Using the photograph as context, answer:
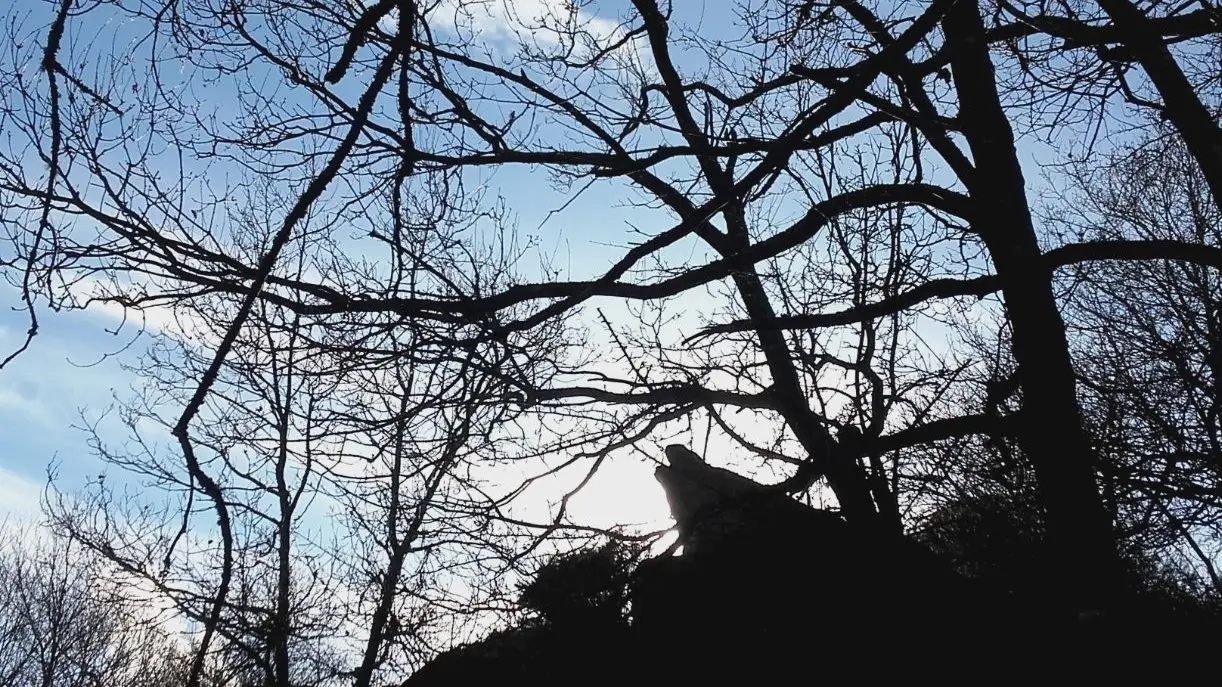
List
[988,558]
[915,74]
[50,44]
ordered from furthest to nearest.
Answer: [988,558]
[915,74]
[50,44]

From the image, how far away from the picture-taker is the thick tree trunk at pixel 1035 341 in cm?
420

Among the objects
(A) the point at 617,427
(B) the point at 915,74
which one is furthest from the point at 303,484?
(B) the point at 915,74

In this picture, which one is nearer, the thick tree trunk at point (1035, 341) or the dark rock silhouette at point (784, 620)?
the dark rock silhouette at point (784, 620)

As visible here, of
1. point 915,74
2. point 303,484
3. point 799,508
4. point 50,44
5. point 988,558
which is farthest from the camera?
point 303,484

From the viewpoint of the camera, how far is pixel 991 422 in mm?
5098

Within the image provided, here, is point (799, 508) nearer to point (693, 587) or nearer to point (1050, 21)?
point (693, 587)

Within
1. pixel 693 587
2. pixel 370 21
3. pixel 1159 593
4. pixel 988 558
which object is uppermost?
pixel 370 21

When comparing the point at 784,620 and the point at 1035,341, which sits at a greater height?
the point at 1035,341

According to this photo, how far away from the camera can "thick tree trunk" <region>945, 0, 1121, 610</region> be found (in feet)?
13.8

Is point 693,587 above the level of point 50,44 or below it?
below

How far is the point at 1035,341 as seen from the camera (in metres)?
4.82

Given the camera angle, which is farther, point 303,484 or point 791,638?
point 303,484

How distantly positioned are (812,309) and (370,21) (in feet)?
13.2

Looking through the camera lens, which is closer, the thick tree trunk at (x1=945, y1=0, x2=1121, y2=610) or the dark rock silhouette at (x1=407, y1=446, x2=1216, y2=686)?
the dark rock silhouette at (x1=407, y1=446, x2=1216, y2=686)
